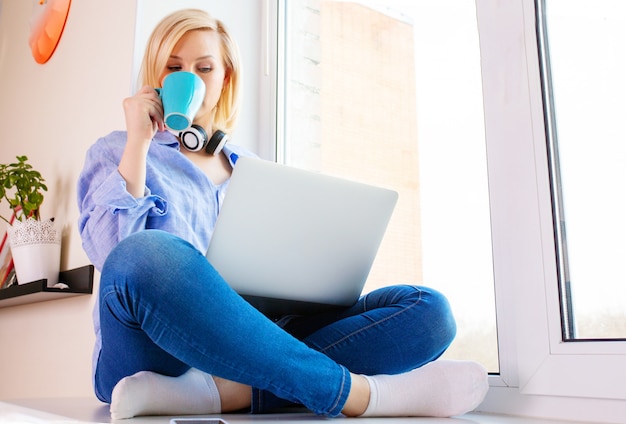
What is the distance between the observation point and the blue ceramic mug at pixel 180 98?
126 cm

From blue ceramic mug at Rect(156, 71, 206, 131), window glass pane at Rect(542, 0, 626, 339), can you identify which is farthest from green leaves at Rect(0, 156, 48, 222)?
window glass pane at Rect(542, 0, 626, 339)

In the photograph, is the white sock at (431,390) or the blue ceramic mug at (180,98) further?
the blue ceramic mug at (180,98)

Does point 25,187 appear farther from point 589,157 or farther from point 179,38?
point 589,157

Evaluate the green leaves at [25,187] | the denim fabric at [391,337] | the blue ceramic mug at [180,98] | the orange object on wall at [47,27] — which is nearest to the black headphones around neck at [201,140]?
the blue ceramic mug at [180,98]

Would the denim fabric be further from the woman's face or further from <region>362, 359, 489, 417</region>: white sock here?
the woman's face

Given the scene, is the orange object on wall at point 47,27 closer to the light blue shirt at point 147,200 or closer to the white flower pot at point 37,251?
the white flower pot at point 37,251

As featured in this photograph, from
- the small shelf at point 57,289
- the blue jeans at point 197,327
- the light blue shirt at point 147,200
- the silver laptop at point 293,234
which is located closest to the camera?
the blue jeans at point 197,327

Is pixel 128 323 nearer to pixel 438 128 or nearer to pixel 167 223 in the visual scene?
pixel 167 223

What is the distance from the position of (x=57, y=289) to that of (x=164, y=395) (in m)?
1.00

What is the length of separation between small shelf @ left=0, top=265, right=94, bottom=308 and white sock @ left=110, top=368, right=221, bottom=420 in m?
0.82

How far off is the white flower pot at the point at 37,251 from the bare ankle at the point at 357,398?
1290 mm

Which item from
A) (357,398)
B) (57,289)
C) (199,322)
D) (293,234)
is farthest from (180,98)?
(57,289)

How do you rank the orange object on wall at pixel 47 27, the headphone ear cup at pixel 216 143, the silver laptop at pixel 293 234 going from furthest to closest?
1. the orange object on wall at pixel 47 27
2. the headphone ear cup at pixel 216 143
3. the silver laptop at pixel 293 234

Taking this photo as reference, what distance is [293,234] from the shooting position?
992 mm
